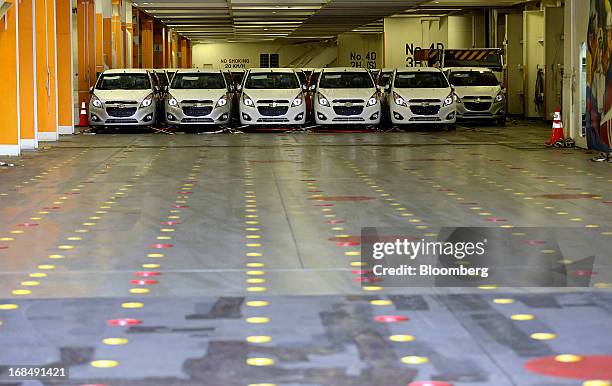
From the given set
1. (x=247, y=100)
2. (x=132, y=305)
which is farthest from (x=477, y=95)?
(x=132, y=305)

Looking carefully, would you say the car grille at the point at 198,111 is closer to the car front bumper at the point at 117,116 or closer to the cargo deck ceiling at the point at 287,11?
the car front bumper at the point at 117,116

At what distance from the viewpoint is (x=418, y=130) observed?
2544cm

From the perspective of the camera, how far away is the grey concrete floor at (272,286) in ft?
16.6

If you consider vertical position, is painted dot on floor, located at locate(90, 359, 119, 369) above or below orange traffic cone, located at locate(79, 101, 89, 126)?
below

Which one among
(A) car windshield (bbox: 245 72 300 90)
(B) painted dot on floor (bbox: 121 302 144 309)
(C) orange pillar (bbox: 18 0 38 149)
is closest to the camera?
(B) painted dot on floor (bbox: 121 302 144 309)

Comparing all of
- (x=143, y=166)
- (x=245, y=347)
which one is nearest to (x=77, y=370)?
(x=245, y=347)

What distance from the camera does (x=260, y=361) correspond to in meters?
5.10

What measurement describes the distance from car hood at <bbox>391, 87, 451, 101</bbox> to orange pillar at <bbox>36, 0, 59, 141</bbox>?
774 centimetres

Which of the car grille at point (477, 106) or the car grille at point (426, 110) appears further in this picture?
the car grille at point (477, 106)

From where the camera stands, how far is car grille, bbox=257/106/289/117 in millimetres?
24453

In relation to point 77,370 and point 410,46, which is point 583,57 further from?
point 410,46

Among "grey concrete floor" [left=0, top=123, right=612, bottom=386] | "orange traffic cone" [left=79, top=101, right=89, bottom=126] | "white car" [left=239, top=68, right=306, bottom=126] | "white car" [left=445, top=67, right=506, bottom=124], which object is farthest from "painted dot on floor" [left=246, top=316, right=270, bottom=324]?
"orange traffic cone" [left=79, top=101, right=89, bottom=126]

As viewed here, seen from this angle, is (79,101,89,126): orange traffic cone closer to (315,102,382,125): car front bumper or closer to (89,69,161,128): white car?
(89,69,161,128): white car

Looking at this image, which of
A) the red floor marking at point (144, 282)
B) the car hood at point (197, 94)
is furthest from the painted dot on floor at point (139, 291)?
the car hood at point (197, 94)
